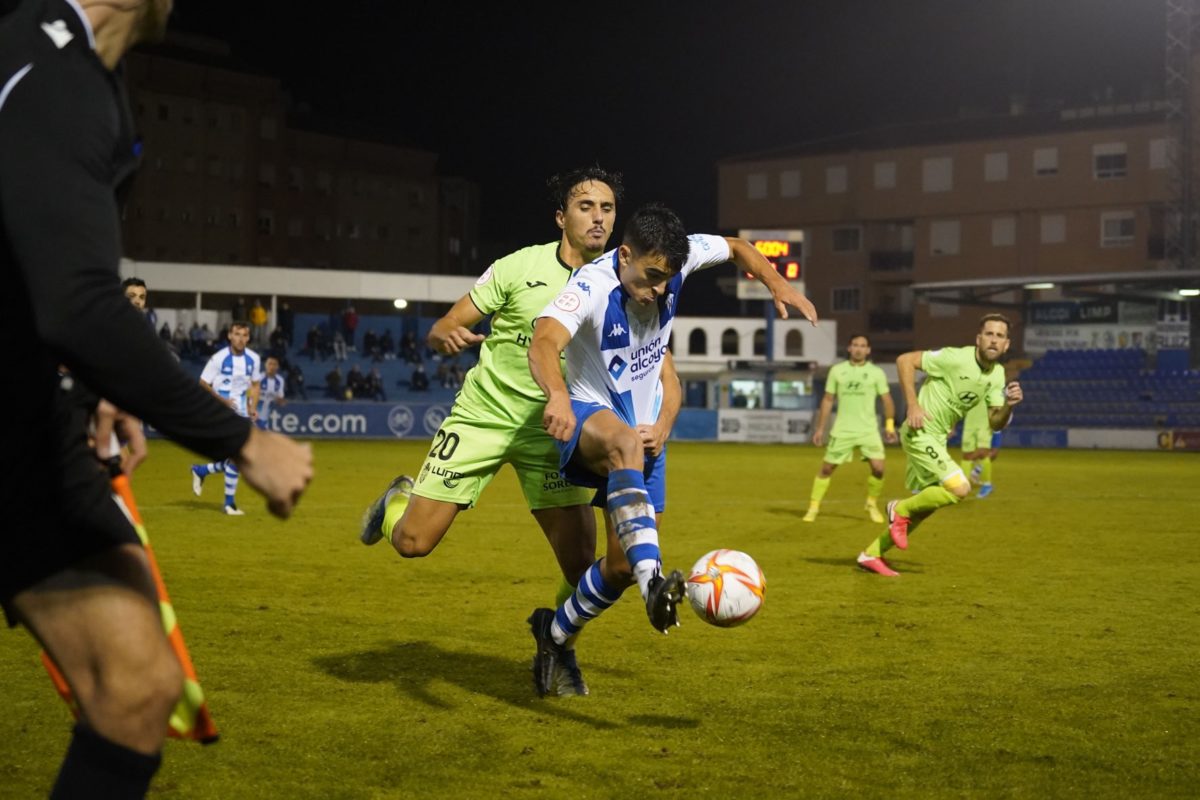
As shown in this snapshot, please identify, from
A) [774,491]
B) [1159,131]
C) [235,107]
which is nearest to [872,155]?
[1159,131]

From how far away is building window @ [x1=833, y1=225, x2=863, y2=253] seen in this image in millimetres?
80125

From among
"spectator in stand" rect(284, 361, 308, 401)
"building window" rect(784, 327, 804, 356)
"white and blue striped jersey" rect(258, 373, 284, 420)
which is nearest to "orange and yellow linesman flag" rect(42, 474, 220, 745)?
"white and blue striped jersey" rect(258, 373, 284, 420)

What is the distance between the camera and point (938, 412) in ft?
41.6

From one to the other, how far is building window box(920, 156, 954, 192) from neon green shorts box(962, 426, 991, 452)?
5908 centimetres

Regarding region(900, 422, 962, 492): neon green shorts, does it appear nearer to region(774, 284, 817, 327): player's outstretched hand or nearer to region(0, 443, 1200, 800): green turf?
region(0, 443, 1200, 800): green turf

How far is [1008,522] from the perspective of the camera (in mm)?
16672

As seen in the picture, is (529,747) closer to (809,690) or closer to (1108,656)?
(809,690)

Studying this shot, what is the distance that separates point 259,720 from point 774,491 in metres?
16.8

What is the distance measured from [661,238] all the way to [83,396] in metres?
3.36

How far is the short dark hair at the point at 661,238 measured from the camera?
5.78 m

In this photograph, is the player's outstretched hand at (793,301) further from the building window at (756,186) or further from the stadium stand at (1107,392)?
the building window at (756,186)

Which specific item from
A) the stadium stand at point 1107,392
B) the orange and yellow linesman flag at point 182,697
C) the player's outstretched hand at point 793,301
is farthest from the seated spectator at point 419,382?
the orange and yellow linesman flag at point 182,697

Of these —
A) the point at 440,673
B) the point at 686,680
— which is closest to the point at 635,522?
the point at 686,680

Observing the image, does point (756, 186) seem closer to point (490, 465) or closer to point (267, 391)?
point (267, 391)
